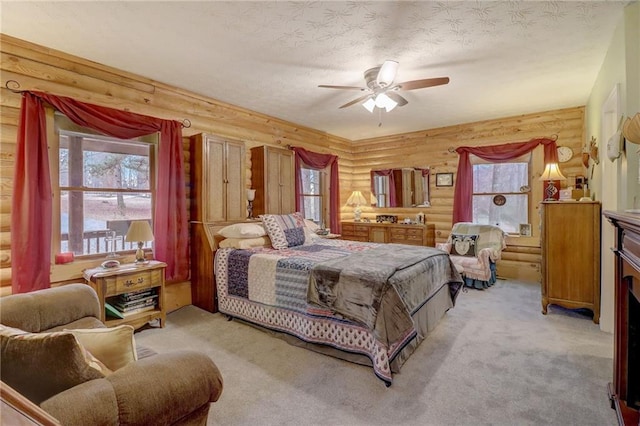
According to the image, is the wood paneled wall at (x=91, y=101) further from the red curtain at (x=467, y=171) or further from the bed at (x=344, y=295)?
the red curtain at (x=467, y=171)

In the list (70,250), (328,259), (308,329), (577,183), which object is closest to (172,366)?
(308,329)

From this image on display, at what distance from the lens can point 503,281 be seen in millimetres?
4945

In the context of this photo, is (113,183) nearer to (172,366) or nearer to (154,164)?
(154,164)

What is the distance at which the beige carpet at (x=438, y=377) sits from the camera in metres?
1.87

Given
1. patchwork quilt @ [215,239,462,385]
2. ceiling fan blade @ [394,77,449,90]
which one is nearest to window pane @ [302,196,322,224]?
patchwork quilt @ [215,239,462,385]

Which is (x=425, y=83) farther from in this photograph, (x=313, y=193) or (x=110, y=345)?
(x=313, y=193)

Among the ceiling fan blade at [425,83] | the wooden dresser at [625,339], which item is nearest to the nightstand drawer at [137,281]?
the ceiling fan blade at [425,83]

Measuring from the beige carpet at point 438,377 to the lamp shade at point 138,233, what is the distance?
96 cm

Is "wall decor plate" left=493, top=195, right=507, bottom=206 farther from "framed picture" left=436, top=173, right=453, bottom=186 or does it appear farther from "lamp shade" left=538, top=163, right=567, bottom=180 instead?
"lamp shade" left=538, top=163, right=567, bottom=180

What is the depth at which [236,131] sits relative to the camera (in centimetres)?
452

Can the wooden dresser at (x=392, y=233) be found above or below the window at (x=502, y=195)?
below

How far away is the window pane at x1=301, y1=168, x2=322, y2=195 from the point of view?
5.89 meters

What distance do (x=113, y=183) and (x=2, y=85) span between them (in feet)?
3.81

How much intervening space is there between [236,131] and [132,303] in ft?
8.69
